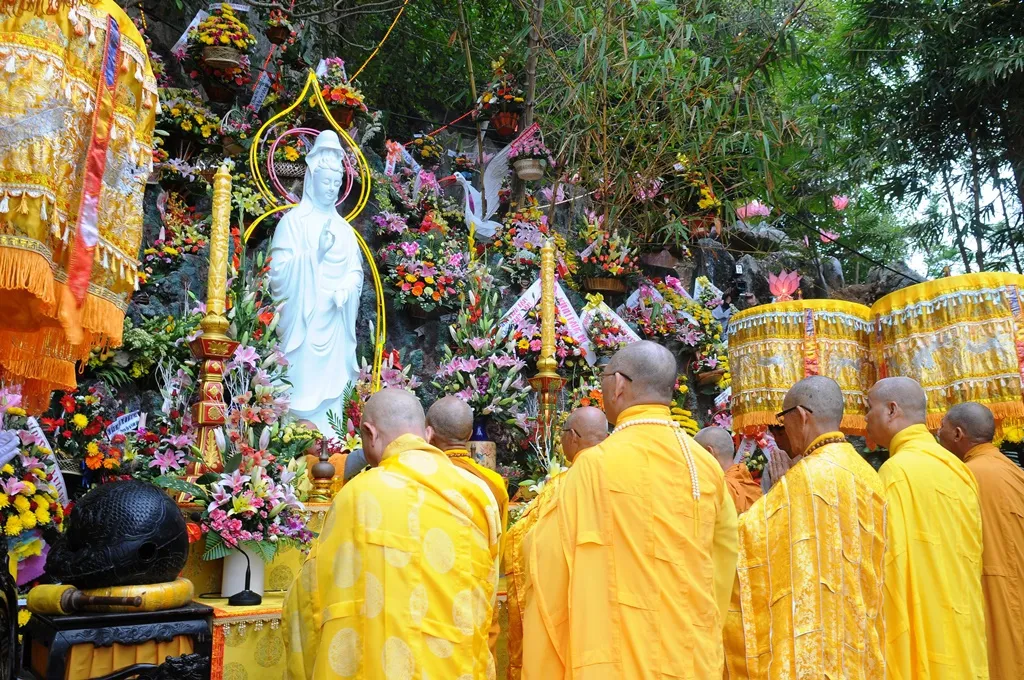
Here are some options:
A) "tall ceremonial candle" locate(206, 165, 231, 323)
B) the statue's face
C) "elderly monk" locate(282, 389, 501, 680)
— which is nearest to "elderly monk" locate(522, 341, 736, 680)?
"elderly monk" locate(282, 389, 501, 680)

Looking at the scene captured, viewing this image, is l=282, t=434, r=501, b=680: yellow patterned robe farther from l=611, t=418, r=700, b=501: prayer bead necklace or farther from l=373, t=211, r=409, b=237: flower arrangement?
l=373, t=211, r=409, b=237: flower arrangement

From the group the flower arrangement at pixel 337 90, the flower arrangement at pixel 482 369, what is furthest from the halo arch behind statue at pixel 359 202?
the flower arrangement at pixel 482 369

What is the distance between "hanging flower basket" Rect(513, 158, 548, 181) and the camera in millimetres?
10016

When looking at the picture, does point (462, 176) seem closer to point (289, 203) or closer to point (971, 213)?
point (289, 203)

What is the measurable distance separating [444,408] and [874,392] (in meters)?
2.25

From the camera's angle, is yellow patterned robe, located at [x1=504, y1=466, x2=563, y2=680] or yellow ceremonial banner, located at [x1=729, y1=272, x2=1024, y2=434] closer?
yellow patterned robe, located at [x1=504, y1=466, x2=563, y2=680]

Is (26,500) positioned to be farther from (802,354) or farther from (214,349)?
(802,354)

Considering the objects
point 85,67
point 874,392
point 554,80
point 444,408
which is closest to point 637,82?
point 554,80

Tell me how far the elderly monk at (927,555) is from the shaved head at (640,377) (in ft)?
5.59

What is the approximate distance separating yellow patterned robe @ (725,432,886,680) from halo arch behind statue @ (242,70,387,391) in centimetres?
420

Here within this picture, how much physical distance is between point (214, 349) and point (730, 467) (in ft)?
10.6

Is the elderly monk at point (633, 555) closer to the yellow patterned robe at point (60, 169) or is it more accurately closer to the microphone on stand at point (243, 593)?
the microphone on stand at point (243, 593)

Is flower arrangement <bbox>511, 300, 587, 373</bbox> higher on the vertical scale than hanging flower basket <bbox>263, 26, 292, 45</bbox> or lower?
lower

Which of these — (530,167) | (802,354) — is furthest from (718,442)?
(530,167)
